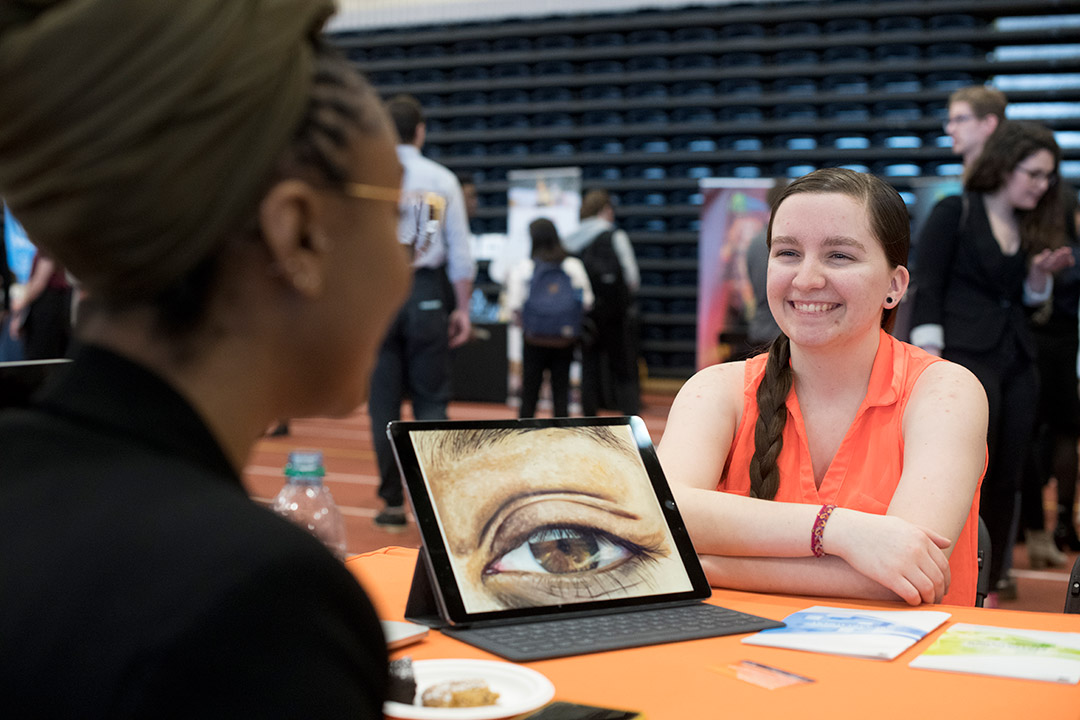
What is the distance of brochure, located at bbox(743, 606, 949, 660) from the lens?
1.26 meters

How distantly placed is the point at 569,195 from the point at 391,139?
8.91 meters

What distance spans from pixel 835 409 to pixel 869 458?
0.12 metres

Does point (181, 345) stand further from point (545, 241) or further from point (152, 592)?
point (545, 241)

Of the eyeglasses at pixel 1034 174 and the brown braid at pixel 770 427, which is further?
the eyeglasses at pixel 1034 174

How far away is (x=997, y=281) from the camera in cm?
342

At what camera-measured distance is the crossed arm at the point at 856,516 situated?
1.53 metres

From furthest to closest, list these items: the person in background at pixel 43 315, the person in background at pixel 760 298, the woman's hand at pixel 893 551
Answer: the person in background at pixel 43 315 → the person in background at pixel 760 298 → the woman's hand at pixel 893 551

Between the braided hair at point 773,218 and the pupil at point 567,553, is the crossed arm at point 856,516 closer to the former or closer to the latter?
the braided hair at point 773,218

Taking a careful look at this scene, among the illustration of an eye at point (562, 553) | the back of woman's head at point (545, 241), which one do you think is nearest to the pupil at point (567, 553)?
the illustration of an eye at point (562, 553)

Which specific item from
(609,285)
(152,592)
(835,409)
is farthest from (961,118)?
(152,592)

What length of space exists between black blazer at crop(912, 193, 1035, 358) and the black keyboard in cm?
233

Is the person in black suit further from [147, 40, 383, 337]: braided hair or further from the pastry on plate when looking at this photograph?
[147, 40, 383, 337]: braided hair

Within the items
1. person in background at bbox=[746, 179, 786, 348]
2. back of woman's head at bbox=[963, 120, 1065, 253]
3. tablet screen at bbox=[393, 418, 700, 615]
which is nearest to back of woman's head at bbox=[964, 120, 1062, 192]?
back of woman's head at bbox=[963, 120, 1065, 253]

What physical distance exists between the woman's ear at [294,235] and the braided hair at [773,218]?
4.43 feet
